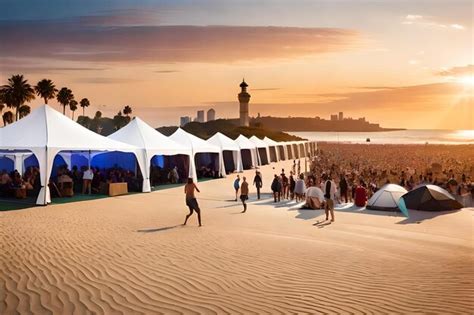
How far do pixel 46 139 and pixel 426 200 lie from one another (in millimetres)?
14734

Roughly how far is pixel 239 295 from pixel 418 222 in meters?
9.40

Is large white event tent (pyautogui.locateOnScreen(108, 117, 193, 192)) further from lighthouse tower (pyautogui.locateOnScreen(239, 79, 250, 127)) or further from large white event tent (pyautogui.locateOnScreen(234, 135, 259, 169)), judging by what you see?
lighthouse tower (pyautogui.locateOnScreen(239, 79, 250, 127))

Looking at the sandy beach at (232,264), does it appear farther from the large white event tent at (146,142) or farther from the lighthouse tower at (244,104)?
the lighthouse tower at (244,104)

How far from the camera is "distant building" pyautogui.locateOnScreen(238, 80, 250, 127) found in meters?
A: 101

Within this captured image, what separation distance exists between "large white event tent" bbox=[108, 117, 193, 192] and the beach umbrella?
486 inches

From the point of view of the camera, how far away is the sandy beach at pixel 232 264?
6012 mm

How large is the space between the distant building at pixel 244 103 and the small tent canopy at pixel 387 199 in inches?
3386

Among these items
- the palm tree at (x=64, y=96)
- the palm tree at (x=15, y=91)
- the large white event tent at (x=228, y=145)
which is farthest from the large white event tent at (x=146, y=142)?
the palm tree at (x=64, y=96)

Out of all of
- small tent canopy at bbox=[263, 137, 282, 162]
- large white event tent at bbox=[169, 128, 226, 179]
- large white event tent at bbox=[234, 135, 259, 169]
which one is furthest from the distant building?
large white event tent at bbox=[169, 128, 226, 179]

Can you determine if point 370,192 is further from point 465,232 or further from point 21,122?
point 21,122

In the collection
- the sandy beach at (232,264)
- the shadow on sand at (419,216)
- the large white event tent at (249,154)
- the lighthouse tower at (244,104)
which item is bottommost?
the shadow on sand at (419,216)

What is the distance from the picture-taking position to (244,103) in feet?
336

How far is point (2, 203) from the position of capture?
55.9 ft

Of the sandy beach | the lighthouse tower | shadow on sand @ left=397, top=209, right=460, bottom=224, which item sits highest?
the lighthouse tower
